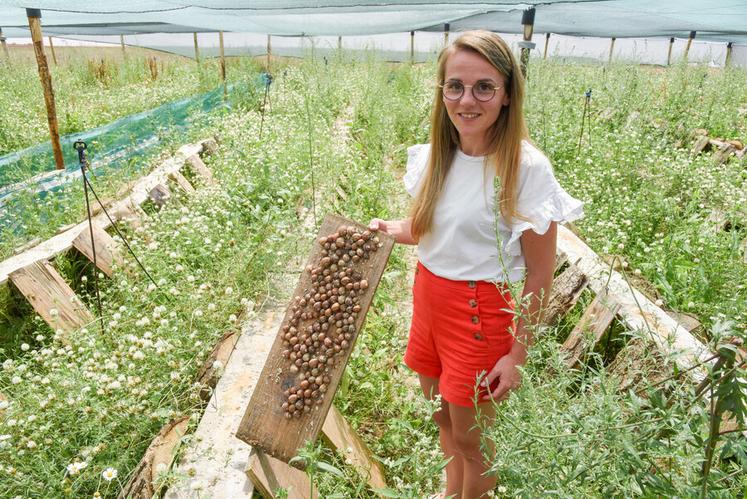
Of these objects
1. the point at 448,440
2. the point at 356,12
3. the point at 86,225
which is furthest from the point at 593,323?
the point at 86,225

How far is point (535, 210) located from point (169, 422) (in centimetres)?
184

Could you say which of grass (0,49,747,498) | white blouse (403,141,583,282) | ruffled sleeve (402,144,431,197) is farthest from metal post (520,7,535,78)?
white blouse (403,141,583,282)

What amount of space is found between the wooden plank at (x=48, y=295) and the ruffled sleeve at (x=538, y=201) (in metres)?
2.77

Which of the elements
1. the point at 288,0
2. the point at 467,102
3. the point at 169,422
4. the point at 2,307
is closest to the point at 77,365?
the point at 169,422

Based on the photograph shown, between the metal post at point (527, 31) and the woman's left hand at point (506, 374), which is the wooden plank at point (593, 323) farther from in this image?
the metal post at point (527, 31)

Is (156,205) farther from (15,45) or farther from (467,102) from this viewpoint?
Answer: (15,45)

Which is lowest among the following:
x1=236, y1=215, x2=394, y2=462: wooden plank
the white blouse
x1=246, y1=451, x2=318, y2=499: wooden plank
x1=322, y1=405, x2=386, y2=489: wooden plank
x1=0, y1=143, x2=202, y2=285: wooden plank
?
x1=322, y1=405, x2=386, y2=489: wooden plank

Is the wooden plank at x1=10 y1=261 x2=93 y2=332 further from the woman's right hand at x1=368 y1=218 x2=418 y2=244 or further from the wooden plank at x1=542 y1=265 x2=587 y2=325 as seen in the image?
the wooden plank at x1=542 y1=265 x2=587 y2=325

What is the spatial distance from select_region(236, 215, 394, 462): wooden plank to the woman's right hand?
52mm

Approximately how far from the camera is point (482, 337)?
6.37ft

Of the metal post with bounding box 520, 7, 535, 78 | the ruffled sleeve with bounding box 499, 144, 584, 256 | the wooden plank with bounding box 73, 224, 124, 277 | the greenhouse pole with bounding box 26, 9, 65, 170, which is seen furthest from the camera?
the metal post with bounding box 520, 7, 535, 78

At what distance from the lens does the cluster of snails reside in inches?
80.0

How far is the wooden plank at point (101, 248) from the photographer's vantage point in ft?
12.3

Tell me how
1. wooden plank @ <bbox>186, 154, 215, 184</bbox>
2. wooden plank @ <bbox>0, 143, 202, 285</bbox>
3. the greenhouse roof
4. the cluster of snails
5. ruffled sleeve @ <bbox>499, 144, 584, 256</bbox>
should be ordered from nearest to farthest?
ruffled sleeve @ <bbox>499, 144, 584, 256</bbox> < the cluster of snails < wooden plank @ <bbox>0, 143, 202, 285</bbox> < the greenhouse roof < wooden plank @ <bbox>186, 154, 215, 184</bbox>
